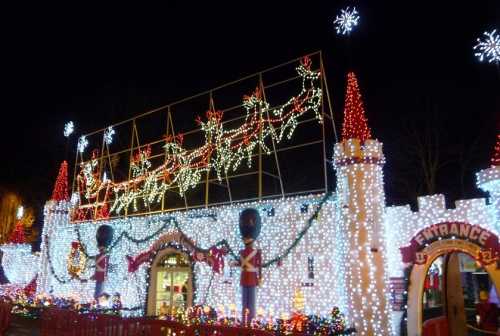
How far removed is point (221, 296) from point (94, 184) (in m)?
10.6

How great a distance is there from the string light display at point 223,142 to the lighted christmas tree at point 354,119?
1.79 m

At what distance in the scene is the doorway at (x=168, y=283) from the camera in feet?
52.9

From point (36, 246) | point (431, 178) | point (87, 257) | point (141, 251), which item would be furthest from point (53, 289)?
point (431, 178)

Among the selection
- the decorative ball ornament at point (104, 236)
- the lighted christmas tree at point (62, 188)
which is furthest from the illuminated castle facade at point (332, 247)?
the lighted christmas tree at point (62, 188)

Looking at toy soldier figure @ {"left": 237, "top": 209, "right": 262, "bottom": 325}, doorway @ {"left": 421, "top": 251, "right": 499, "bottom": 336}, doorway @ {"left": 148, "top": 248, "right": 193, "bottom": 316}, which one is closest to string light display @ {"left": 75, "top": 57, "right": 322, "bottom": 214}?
doorway @ {"left": 148, "top": 248, "right": 193, "bottom": 316}

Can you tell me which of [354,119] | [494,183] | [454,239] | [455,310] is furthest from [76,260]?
[494,183]

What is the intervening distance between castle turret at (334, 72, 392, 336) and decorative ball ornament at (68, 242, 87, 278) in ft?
41.7

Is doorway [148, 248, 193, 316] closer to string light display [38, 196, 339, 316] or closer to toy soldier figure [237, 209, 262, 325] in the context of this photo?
string light display [38, 196, 339, 316]

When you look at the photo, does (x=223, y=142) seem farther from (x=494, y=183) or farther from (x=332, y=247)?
(x=494, y=183)

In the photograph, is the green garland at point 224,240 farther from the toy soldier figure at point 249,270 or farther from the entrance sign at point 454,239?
the entrance sign at point 454,239

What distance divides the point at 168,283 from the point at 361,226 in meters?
8.73

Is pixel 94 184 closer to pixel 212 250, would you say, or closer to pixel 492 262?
pixel 212 250

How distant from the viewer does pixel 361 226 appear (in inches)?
428

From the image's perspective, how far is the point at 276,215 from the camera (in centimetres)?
1327
